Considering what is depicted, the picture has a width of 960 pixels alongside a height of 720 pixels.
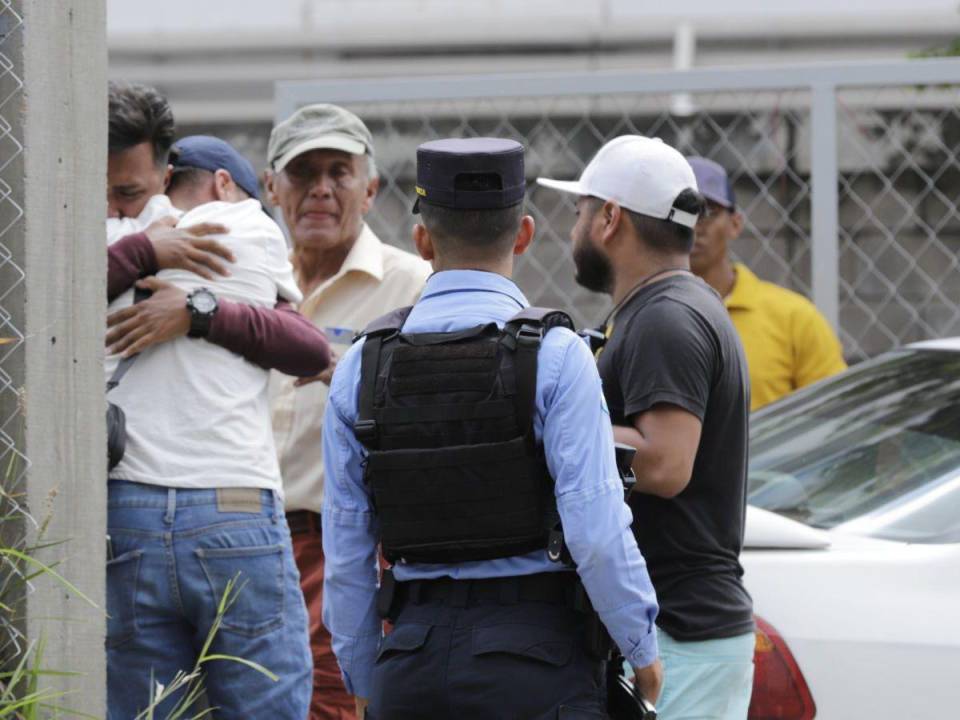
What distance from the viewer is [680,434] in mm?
2934

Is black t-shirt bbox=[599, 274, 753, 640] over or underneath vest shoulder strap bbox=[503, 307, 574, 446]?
underneath

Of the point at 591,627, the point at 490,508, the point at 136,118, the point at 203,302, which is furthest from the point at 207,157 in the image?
the point at 591,627

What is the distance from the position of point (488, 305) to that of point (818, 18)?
7.82 m

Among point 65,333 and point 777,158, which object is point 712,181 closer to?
point 777,158

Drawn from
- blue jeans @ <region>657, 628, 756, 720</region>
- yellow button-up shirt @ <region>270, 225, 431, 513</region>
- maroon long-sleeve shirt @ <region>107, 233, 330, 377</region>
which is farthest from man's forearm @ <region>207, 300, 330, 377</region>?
blue jeans @ <region>657, 628, 756, 720</region>

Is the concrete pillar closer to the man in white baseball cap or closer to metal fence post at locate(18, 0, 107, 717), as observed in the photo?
metal fence post at locate(18, 0, 107, 717)

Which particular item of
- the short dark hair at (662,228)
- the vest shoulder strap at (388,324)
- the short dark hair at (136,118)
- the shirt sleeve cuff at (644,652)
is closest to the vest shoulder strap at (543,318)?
the vest shoulder strap at (388,324)

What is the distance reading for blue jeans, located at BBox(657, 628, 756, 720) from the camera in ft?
9.81

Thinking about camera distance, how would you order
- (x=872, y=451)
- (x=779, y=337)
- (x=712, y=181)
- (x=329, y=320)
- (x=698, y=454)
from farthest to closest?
(x=779, y=337) → (x=712, y=181) → (x=329, y=320) → (x=872, y=451) → (x=698, y=454)

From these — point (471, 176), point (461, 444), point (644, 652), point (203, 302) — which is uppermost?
point (471, 176)

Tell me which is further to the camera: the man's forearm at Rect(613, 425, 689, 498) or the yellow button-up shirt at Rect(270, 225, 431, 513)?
the yellow button-up shirt at Rect(270, 225, 431, 513)

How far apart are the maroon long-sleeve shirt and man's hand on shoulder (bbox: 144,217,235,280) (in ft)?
0.09

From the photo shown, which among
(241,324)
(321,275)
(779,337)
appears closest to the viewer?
(241,324)

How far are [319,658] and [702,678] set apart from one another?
1.42 m
